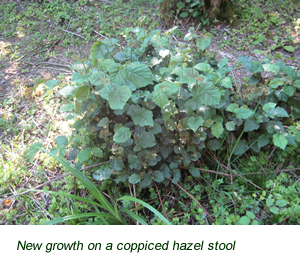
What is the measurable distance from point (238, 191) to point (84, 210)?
1305mm

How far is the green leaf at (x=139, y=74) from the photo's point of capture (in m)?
1.50

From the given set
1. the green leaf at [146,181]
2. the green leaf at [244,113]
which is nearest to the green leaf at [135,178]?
the green leaf at [146,181]

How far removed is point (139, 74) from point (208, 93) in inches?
19.0

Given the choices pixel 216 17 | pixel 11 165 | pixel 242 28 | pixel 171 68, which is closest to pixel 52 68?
pixel 11 165

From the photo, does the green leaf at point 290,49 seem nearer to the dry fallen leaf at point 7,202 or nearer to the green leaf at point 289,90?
the green leaf at point 289,90

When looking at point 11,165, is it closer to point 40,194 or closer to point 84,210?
point 40,194

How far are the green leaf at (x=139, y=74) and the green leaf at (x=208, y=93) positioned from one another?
1.16 ft

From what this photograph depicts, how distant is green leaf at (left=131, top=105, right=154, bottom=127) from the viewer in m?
1.54

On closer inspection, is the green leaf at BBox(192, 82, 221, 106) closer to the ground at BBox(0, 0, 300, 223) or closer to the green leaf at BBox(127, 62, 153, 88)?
the green leaf at BBox(127, 62, 153, 88)

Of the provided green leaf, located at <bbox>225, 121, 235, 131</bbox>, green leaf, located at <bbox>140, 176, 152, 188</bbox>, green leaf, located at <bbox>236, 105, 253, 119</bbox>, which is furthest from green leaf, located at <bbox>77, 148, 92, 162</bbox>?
green leaf, located at <bbox>236, 105, 253, 119</bbox>

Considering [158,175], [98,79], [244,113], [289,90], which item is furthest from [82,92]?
[289,90]

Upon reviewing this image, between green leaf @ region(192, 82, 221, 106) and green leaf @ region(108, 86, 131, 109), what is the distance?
496 mm

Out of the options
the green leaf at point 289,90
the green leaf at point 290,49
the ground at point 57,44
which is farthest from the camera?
the green leaf at point 290,49

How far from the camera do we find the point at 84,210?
1953 mm
